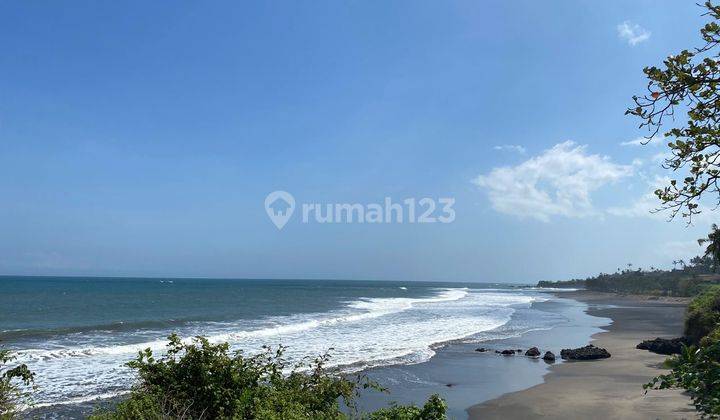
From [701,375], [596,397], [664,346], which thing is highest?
[701,375]

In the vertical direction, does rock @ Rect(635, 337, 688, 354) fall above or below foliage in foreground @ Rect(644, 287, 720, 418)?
below

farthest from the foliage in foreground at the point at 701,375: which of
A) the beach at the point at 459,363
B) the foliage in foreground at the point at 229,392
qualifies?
the beach at the point at 459,363

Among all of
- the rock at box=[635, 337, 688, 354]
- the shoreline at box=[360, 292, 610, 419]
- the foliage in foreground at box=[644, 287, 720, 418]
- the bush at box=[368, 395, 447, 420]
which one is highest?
the foliage in foreground at box=[644, 287, 720, 418]

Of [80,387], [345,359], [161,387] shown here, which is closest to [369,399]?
[345,359]

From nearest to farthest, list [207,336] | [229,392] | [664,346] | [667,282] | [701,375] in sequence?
1. [701,375]
2. [229,392]
3. [664,346]
4. [207,336]
5. [667,282]

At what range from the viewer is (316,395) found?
26.7 ft

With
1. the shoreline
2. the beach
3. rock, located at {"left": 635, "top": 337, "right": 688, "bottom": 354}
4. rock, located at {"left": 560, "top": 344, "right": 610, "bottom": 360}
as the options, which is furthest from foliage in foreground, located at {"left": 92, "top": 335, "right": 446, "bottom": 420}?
rock, located at {"left": 635, "top": 337, "right": 688, "bottom": 354}

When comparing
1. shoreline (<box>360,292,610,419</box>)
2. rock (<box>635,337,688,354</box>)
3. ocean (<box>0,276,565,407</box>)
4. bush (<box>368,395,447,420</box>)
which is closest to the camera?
bush (<box>368,395,447,420</box>)

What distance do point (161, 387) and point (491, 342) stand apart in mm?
21384

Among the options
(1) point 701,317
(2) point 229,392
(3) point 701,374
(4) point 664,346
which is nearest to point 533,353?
(4) point 664,346

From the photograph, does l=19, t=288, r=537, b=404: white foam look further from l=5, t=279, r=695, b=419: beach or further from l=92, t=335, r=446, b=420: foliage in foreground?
l=92, t=335, r=446, b=420: foliage in foreground

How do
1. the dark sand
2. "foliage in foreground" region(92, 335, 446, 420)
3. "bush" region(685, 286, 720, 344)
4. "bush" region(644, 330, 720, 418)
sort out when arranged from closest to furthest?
1. "bush" region(644, 330, 720, 418)
2. "foliage in foreground" region(92, 335, 446, 420)
3. the dark sand
4. "bush" region(685, 286, 720, 344)

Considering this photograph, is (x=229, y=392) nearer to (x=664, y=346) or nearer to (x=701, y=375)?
(x=701, y=375)

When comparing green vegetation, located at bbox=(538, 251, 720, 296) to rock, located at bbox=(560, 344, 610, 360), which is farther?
green vegetation, located at bbox=(538, 251, 720, 296)
